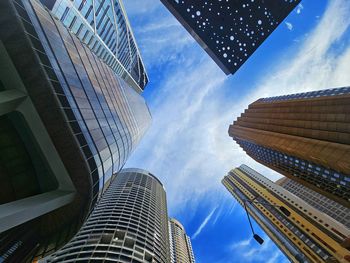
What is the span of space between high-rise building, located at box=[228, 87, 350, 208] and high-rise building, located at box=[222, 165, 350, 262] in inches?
610

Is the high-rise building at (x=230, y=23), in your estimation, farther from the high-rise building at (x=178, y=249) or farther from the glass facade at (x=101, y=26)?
the high-rise building at (x=178, y=249)

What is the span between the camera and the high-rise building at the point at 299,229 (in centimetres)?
8970

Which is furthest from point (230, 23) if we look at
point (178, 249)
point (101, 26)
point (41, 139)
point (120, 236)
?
point (178, 249)

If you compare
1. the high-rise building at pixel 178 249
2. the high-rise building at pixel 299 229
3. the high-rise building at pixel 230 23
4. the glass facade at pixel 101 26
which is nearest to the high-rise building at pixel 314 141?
the high-rise building at pixel 299 229

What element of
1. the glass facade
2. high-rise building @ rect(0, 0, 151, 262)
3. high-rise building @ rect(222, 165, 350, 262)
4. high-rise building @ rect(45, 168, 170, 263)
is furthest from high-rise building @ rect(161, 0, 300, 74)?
high-rise building @ rect(222, 165, 350, 262)

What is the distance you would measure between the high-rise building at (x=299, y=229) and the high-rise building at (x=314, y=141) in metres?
15.5

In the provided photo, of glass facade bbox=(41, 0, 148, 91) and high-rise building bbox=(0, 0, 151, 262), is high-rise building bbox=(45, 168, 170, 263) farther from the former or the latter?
glass facade bbox=(41, 0, 148, 91)

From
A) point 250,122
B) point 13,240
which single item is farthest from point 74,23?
point 250,122

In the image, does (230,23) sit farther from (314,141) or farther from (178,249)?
(178,249)

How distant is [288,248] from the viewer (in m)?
109

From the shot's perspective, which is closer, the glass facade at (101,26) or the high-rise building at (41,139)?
the high-rise building at (41,139)

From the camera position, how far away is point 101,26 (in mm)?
81062

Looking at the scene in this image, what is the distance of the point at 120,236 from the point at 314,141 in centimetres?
6135

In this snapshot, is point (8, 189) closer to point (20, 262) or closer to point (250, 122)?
point (20, 262)
